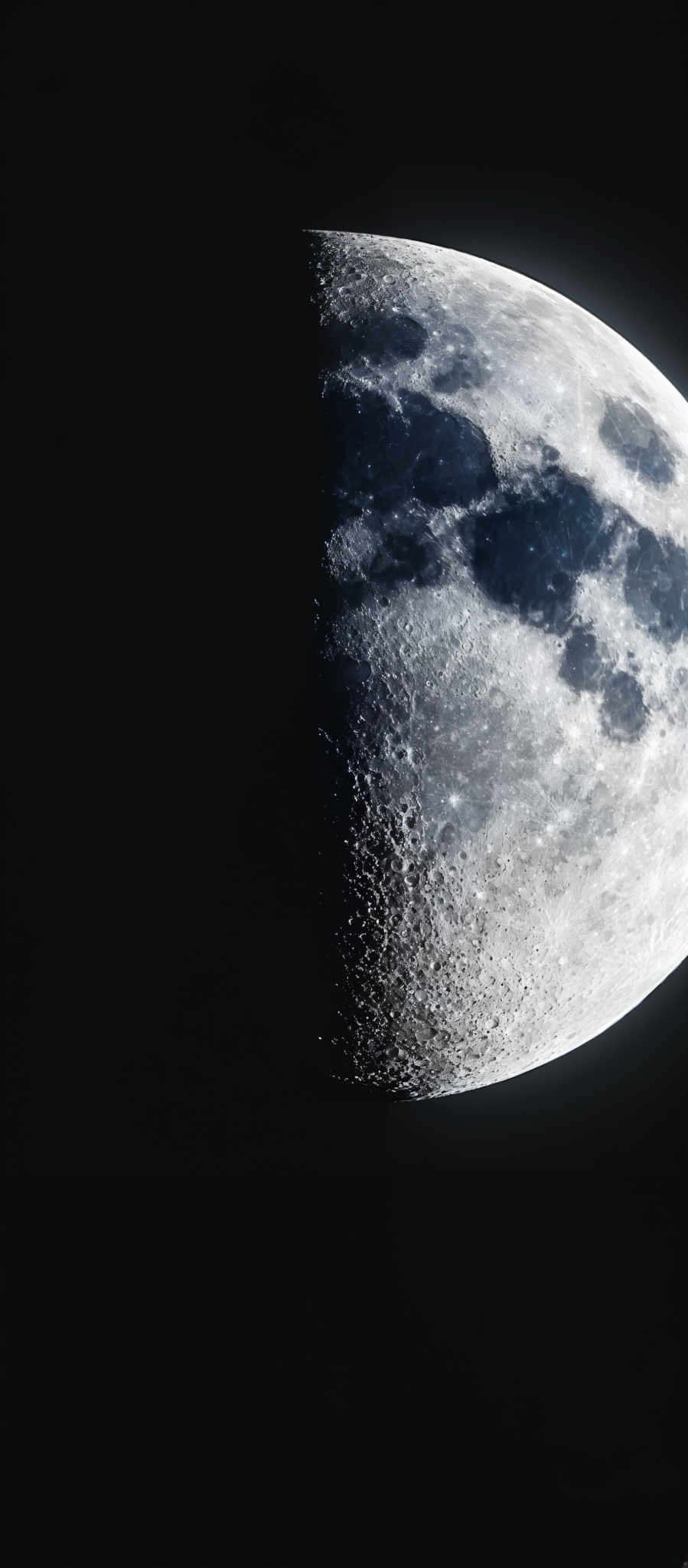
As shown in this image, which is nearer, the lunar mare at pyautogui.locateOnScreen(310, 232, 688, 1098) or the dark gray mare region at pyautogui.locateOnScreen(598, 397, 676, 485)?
the lunar mare at pyautogui.locateOnScreen(310, 232, 688, 1098)

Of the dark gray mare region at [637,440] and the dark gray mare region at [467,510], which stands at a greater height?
the dark gray mare region at [637,440]

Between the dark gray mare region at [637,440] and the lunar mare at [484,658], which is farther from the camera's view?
the dark gray mare region at [637,440]

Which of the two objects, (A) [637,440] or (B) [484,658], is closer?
(B) [484,658]

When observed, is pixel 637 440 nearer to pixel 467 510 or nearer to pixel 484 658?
pixel 467 510

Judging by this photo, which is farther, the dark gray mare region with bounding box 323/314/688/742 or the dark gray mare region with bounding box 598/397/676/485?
the dark gray mare region with bounding box 598/397/676/485

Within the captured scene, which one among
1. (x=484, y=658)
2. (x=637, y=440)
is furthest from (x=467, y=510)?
(x=637, y=440)

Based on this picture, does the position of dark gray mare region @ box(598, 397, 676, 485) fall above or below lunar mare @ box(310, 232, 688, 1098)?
above

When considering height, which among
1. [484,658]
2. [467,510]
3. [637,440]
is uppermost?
[637,440]

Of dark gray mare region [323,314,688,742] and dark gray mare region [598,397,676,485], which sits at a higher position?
dark gray mare region [598,397,676,485]

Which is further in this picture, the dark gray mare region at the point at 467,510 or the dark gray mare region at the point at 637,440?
the dark gray mare region at the point at 637,440

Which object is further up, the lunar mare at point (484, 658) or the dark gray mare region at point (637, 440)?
the dark gray mare region at point (637, 440)
